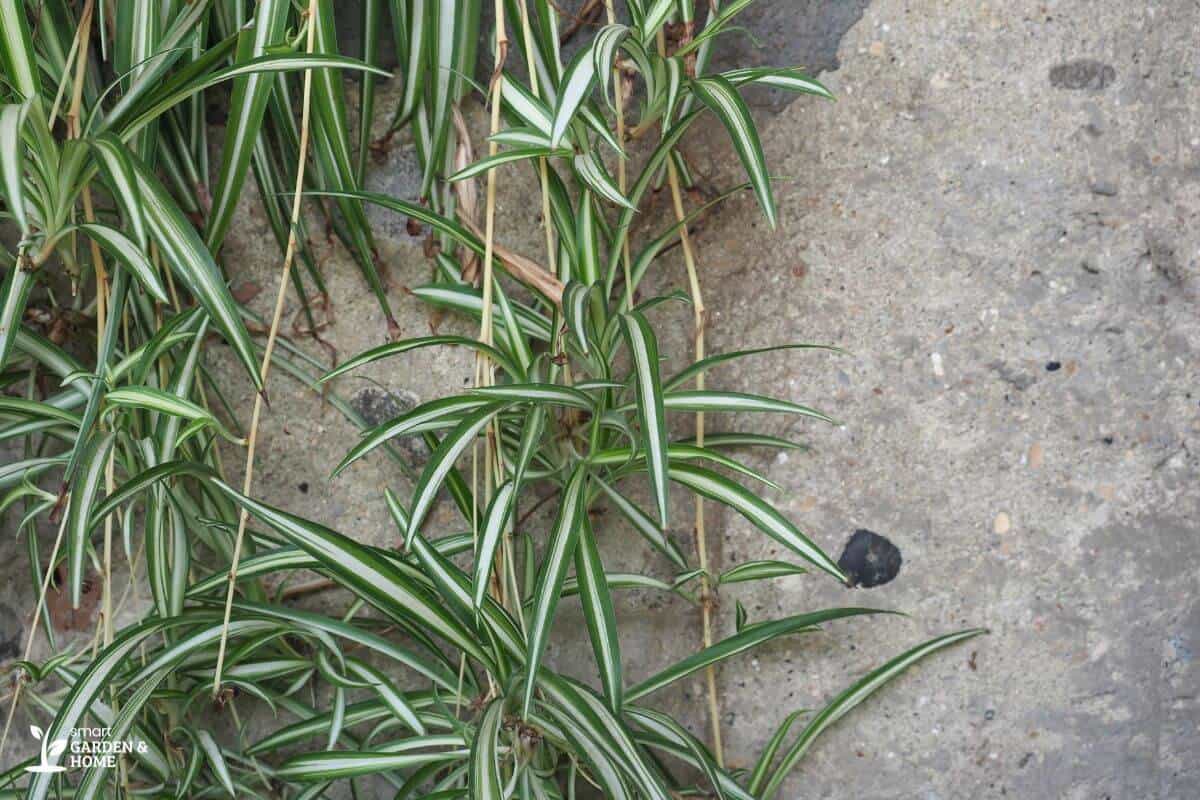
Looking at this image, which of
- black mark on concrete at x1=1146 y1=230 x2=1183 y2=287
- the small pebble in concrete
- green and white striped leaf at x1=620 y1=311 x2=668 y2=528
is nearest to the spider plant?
green and white striped leaf at x1=620 y1=311 x2=668 y2=528

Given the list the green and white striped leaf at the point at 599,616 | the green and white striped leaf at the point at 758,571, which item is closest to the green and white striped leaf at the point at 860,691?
the green and white striped leaf at the point at 758,571

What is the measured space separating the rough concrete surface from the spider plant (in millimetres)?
49

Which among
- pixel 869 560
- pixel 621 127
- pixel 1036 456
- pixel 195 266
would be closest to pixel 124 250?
pixel 195 266

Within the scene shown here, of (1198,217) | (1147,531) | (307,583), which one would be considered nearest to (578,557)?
(307,583)

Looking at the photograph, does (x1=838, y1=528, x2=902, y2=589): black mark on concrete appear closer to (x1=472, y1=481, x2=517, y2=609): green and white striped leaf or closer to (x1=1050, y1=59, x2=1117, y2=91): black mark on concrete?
(x1=472, y1=481, x2=517, y2=609): green and white striped leaf

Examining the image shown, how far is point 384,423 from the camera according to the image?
87cm

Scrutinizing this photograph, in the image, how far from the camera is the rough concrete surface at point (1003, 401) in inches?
37.4

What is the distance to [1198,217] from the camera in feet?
3.15

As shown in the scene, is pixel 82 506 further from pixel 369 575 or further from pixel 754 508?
pixel 754 508

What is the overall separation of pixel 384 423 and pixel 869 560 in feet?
1.50

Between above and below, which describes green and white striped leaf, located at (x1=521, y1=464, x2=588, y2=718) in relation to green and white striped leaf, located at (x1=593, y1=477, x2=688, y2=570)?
above

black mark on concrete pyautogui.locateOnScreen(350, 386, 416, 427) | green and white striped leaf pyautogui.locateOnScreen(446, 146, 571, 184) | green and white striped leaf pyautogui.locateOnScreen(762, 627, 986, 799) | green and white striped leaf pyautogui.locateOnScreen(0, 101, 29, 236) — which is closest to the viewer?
green and white striped leaf pyautogui.locateOnScreen(0, 101, 29, 236)

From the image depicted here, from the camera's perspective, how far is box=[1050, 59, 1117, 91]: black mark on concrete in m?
0.96

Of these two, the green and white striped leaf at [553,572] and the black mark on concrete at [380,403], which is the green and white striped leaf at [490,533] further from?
the black mark on concrete at [380,403]
